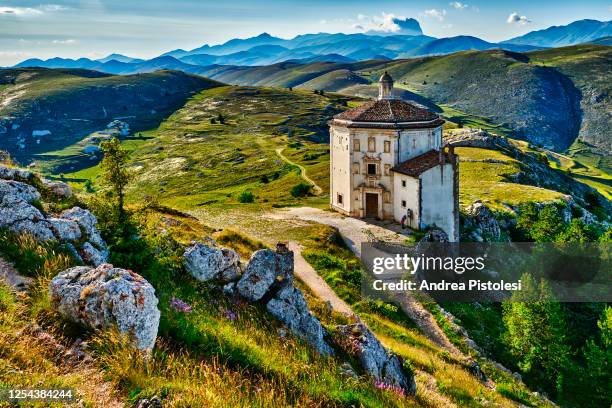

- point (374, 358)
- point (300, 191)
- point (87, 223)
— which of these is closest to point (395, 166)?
point (300, 191)

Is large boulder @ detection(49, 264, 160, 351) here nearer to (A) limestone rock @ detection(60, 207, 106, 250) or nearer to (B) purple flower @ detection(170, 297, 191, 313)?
(B) purple flower @ detection(170, 297, 191, 313)

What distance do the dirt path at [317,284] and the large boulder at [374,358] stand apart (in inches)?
434

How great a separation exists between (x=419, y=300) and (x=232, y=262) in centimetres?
2238

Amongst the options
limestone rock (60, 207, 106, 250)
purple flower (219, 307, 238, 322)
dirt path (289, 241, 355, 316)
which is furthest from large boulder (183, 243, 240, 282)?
A: dirt path (289, 241, 355, 316)

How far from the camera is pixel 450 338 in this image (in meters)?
33.5

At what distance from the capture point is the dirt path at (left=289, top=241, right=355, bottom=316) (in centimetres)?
3219

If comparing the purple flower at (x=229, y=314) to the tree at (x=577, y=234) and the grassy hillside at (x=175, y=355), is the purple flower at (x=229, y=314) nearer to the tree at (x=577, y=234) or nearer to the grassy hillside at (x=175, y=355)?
the grassy hillside at (x=175, y=355)

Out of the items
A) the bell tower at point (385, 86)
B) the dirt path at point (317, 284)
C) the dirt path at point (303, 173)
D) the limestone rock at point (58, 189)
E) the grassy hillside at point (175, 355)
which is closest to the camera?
the grassy hillside at point (175, 355)

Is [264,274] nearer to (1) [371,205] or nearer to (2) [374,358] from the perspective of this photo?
(2) [374,358]

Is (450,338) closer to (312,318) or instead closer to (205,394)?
(312,318)

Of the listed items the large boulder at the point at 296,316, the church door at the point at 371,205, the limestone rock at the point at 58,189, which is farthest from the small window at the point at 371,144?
the limestone rock at the point at 58,189

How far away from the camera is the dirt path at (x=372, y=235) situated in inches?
1329

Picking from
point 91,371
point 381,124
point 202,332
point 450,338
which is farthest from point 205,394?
point 381,124

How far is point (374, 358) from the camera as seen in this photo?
17156 mm
